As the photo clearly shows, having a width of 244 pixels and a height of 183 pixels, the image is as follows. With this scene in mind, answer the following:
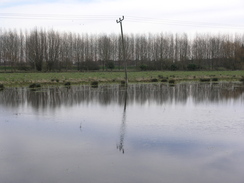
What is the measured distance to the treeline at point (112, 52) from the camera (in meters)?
73.6

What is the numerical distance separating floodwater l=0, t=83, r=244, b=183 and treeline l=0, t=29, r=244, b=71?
5723 cm

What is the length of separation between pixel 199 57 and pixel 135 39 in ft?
69.5

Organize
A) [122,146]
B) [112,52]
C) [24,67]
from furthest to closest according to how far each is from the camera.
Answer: [112,52]
[24,67]
[122,146]

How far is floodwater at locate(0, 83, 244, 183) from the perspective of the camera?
6398 millimetres

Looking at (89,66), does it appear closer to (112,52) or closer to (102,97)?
(112,52)

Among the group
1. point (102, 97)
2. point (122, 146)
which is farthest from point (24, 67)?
point (122, 146)

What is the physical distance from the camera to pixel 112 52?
92.5 meters

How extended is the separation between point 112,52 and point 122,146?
279ft

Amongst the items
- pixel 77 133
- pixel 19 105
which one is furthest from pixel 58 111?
pixel 77 133

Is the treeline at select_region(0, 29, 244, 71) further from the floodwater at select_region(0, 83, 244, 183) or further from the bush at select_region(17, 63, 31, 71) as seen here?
the floodwater at select_region(0, 83, 244, 183)

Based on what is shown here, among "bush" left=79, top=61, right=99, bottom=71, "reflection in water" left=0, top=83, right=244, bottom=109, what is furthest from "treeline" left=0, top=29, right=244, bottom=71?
"reflection in water" left=0, top=83, right=244, bottom=109

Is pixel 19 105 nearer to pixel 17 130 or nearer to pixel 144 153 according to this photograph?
pixel 17 130

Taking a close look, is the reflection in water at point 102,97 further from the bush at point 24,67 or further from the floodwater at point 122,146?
the bush at point 24,67

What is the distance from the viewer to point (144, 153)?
7.79 meters
